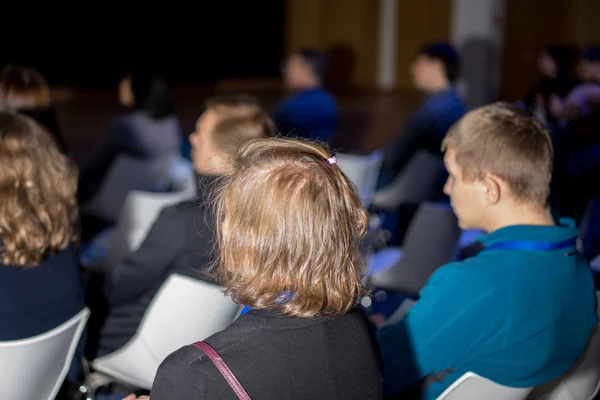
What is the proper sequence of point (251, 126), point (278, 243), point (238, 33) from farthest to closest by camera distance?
point (238, 33) < point (251, 126) < point (278, 243)

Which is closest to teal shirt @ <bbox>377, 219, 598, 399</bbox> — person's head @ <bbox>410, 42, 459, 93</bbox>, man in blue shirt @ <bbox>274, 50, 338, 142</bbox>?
person's head @ <bbox>410, 42, 459, 93</bbox>

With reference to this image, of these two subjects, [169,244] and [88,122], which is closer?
[169,244]

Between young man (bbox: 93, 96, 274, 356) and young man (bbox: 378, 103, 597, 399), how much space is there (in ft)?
2.58

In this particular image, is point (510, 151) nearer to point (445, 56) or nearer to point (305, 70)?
point (445, 56)

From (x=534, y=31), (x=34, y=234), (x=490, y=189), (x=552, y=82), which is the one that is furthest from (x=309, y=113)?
(x=534, y=31)

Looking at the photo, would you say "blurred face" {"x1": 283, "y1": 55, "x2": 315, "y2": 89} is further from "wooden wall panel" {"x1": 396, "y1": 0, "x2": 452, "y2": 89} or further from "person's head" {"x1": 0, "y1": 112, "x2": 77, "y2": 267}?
"wooden wall panel" {"x1": 396, "y1": 0, "x2": 452, "y2": 89}

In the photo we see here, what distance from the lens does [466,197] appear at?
208cm

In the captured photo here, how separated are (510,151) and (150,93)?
3440 millimetres

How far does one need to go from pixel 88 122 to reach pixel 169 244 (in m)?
8.40

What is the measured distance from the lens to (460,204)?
210cm

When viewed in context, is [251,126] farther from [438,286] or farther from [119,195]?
[119,195]

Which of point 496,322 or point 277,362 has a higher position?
point 277,362

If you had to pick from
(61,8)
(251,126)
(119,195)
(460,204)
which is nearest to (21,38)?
(61,8)

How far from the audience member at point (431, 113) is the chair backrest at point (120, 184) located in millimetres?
1452
